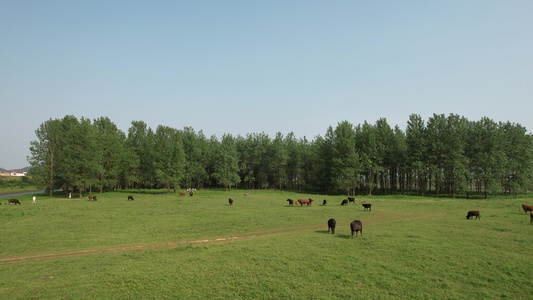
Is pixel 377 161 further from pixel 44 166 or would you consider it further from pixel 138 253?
pixel 44 166

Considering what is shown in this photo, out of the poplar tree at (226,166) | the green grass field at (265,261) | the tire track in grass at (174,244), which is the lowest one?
the tire track in grass at (174,244)

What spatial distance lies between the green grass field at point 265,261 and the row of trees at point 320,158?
143ft

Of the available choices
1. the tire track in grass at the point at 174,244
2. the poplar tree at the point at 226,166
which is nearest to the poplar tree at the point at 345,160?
the poplar tree at the point at 226,166

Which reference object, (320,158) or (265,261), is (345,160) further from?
(265,261)

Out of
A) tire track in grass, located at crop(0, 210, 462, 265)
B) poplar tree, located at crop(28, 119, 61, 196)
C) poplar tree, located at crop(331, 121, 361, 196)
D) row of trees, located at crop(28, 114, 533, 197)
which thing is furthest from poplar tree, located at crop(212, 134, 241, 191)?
tire track in grass, located at crop(0, 210, 462, 265)

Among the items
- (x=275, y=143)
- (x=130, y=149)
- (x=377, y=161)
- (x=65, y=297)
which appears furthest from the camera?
(x=275, y=143)

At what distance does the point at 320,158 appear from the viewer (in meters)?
83.7

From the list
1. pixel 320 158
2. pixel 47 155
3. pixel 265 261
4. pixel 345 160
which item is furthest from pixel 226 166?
pixel 265 261

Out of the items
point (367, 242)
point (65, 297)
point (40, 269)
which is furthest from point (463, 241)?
point (40, 269)

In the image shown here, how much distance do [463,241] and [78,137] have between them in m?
75.3

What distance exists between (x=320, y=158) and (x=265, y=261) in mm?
71411

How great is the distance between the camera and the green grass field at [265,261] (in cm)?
1093

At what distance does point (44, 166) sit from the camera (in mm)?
64625

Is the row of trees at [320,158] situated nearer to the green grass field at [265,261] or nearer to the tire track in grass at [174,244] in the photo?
the green grass field at [265,261]
